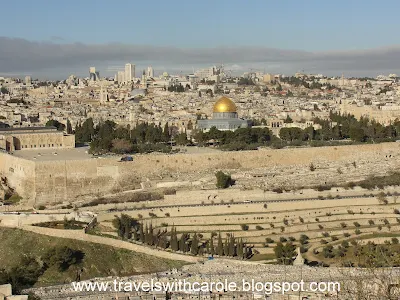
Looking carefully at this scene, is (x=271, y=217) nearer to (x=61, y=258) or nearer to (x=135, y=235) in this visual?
(x=135, y=235)

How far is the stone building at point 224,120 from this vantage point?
4434 cm

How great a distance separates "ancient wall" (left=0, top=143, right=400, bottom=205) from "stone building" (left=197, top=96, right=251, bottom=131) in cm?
1005

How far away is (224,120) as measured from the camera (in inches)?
1763

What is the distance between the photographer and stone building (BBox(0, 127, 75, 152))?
3519cm

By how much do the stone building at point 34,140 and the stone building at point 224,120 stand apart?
425 inches

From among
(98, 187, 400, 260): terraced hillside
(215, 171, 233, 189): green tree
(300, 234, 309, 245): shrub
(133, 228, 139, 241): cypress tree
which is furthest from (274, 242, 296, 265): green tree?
(215, 171, 233, 189): green tree

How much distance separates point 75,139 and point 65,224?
15380 millimetres

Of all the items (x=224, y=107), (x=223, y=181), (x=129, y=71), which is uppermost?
(x=224, y=107)

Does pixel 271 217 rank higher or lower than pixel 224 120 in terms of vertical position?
lower

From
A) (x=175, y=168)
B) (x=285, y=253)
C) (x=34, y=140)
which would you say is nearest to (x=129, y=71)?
(x=34, y=140)

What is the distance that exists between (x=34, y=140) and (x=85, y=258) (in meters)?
15.2

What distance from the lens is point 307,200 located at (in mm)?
26797

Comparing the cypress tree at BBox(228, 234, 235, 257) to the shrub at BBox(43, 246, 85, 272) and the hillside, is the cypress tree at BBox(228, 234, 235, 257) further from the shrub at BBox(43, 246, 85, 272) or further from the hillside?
the shrub at BBox(43, 246, 85, 272)

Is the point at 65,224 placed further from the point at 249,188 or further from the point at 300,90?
the point at 300,90
